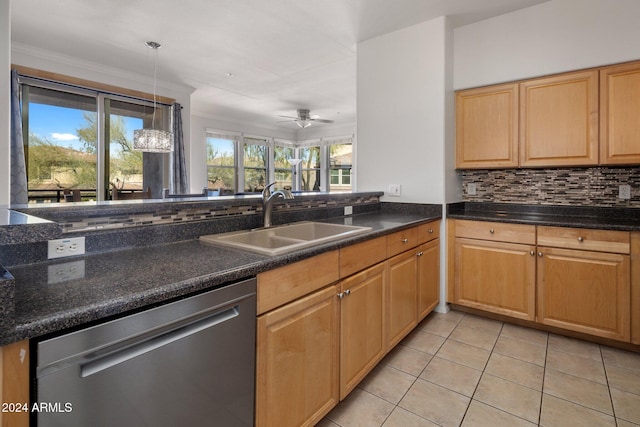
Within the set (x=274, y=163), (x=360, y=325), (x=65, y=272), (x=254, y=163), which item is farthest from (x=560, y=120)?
(x=274, y=163)

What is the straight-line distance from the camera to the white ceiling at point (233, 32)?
2.72 m

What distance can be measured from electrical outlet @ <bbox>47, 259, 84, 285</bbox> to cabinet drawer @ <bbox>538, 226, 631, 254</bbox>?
2.74m

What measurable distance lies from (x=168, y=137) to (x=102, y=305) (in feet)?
12.9

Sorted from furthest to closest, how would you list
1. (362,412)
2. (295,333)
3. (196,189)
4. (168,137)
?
(196,189), (168,137), (362,412), (295,333)

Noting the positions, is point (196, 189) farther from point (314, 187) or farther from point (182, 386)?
point (182, 386)

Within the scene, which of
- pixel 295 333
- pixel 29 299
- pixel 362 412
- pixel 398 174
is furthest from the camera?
pixel 398 174

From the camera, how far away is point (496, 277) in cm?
262

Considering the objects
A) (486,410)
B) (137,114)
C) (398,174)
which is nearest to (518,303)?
(486,410)

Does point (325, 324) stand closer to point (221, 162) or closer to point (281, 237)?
point (281, 237)

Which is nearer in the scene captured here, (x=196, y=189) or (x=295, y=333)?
(x=295, y=333)

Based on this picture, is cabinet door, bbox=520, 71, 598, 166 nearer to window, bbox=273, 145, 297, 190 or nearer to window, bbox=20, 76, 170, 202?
window, bbox=20, 76, 170, 202

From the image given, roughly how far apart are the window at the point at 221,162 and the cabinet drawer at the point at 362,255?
5.83 m

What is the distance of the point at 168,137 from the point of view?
4.22m

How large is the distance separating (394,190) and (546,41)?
165 centimetres
